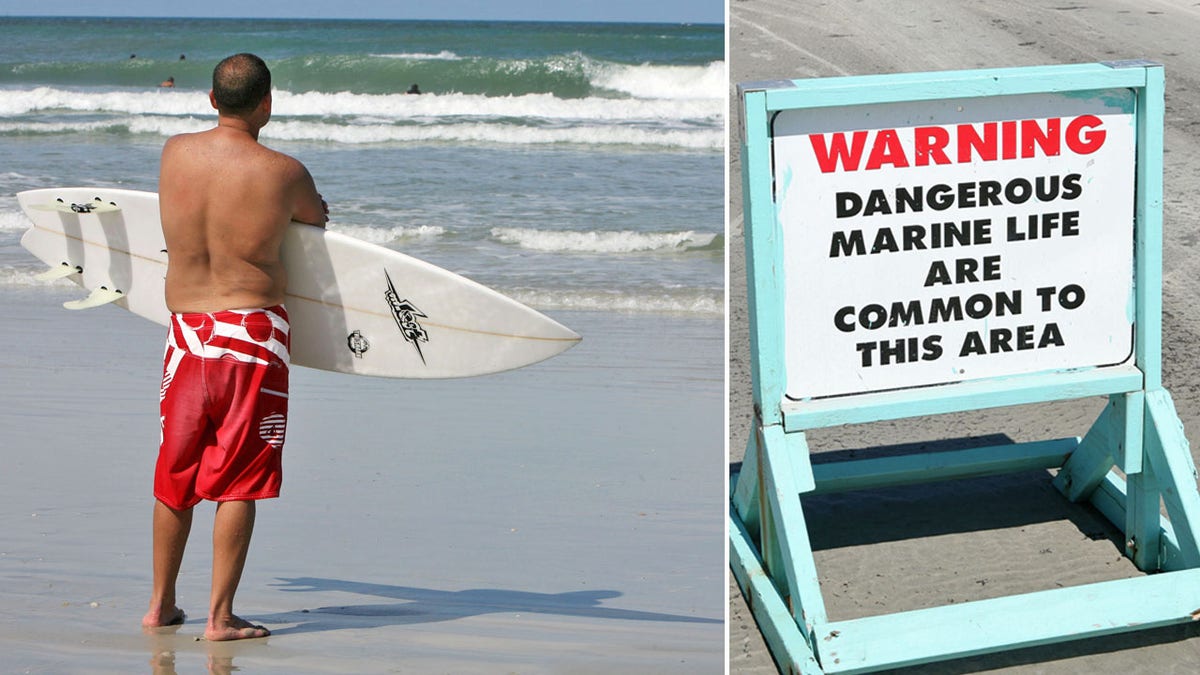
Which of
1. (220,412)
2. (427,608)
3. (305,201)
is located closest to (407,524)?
(427,608)

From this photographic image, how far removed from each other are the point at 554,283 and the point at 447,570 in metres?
4.98

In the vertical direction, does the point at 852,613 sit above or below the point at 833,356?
below

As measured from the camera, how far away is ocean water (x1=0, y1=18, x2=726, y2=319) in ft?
32.0

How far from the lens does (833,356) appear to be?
3127 mm

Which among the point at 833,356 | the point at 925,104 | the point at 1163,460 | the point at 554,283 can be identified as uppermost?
the point at 925,104

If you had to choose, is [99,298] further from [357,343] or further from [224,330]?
[224,330]

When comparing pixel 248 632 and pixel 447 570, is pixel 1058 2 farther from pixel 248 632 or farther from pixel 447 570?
pixel 248 632

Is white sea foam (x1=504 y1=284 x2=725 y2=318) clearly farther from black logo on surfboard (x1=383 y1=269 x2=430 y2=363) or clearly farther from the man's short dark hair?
the man's short dark hair

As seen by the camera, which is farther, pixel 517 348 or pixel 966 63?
pixel 966 63

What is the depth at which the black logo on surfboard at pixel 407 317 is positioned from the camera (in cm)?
386

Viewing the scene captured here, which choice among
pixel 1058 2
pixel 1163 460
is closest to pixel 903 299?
pixel 1163 460

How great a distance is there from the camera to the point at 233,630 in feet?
10.6

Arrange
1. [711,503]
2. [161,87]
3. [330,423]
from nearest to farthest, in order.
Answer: [711,503] → [330,423] → [161,87]

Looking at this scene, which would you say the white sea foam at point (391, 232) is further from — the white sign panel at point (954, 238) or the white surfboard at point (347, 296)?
the white sign panel at point (954, 238)
